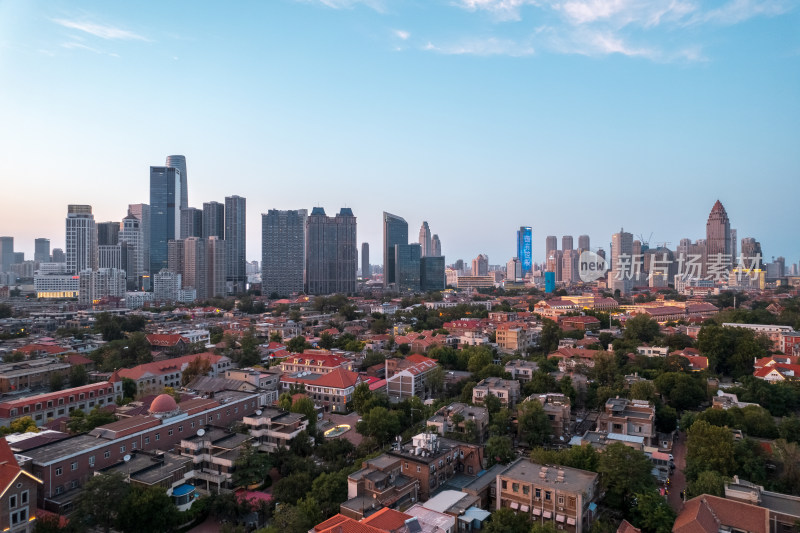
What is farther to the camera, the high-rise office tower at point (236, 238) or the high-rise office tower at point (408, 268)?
the high-rise office tower at point (236, 238)

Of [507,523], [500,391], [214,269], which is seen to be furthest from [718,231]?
[507,523]

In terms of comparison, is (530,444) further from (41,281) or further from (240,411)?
(41,281)

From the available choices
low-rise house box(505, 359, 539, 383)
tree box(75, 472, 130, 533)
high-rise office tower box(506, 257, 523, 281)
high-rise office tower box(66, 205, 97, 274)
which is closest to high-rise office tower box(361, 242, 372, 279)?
high-rise office tower box(506, 257, 523, 281)

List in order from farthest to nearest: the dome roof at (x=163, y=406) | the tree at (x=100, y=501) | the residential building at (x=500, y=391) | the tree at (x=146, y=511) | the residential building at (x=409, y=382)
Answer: the residential building at (x=409, y=382) → the residential building at (x=500, y=391) → the dome roof at (x=163, y=406) → the tree at (x=146, y=511) → the tree at (x=100, y=501)

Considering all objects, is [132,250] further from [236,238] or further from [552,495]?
[552,495]

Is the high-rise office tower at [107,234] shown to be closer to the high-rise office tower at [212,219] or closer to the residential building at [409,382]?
the high-rise office tower at [212,219]

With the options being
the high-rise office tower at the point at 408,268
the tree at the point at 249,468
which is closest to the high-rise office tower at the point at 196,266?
the high-rise office tower at the point at 408,268
